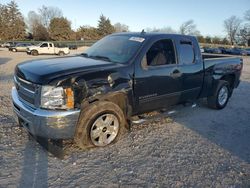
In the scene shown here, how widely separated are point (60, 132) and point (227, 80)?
533 centimetres

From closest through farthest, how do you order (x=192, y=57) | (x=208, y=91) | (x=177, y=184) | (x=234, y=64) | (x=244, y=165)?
(x=177, y=184), (x=244, y=165), (x=192, y=57), (x=208, y=91), (x=234, y=64)

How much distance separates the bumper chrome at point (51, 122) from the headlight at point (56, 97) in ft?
0.29

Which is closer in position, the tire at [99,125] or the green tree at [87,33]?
the tire at [99,125]

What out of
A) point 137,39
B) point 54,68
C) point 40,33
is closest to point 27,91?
point 54,68

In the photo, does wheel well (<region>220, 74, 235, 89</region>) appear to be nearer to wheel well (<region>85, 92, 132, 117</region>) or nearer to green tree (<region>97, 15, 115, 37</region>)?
wheel well (<region>85, 92, 132, 117</region>)

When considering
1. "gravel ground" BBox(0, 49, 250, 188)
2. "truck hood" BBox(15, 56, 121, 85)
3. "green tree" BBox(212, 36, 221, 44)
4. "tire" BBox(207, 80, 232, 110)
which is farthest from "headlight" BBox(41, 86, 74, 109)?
"green tree" BBox(212, 36, 221, 44)

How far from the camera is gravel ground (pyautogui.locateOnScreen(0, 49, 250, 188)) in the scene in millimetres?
3535

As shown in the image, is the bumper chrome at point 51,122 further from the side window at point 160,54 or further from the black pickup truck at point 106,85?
the side window at point 160,54

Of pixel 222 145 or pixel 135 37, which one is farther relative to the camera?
pixel 135 37

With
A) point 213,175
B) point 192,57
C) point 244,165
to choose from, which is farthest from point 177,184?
point 192,57

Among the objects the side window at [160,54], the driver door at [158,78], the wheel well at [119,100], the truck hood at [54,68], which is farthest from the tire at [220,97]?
the truck hood at [54,68]

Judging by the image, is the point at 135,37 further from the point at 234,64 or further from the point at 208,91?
the point at 234,64

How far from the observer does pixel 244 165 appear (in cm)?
410

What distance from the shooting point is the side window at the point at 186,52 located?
561cm
